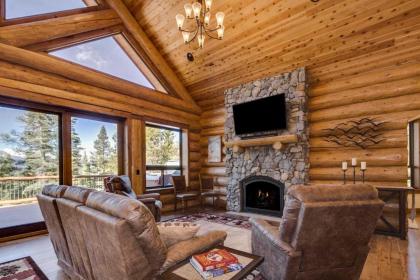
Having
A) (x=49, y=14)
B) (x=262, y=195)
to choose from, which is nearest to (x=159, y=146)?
(x=262, y=195)

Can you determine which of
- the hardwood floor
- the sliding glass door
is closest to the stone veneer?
the hardwood floor

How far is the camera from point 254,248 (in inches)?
100

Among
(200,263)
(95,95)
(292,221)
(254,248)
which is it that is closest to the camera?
(200,263)

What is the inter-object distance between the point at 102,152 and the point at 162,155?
1.68 m

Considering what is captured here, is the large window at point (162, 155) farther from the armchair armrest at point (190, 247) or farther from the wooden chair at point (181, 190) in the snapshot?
the armchair armrest at point (190, 247)

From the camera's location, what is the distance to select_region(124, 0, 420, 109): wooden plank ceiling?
389cm

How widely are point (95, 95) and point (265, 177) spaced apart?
13.8 ft

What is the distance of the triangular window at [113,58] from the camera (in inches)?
183

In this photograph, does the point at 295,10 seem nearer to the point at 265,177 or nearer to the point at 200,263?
the point at 265,177

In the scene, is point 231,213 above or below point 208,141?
below

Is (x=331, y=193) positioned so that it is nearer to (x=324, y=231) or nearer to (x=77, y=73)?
(x=324, y=231)

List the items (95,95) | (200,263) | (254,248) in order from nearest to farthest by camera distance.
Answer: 1. (200,263)
2. (254,248)
3. (95,95)

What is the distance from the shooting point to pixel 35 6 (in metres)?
4.14

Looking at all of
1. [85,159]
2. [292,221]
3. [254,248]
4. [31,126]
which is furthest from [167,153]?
[292,221]
